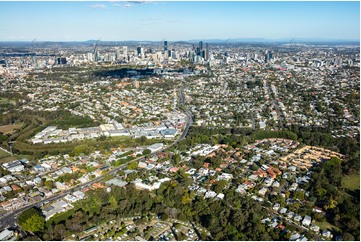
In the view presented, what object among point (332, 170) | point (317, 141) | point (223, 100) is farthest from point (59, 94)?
point (332, 170)

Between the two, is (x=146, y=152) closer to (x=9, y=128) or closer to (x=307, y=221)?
(x=307, y=221)

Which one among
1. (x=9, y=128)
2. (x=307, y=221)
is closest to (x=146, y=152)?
(x=307, y=221)

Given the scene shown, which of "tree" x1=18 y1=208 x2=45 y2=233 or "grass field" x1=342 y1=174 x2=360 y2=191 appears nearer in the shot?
"tree" x1=18 y1=208 x2=45 y2=233

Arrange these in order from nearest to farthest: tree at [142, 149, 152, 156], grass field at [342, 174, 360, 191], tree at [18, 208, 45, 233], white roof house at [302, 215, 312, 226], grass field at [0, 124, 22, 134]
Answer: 1. tree at [18, 208, 45, 233]
2. white roof house at [302, 215, 312, 226]
3. grass field at [342, 174, 360, 191]
4. tree at [142, 149, 152, 156]
5. grass field at [0, 124, 22, 134]

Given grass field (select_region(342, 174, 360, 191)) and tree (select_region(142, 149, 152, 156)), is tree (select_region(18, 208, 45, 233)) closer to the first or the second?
tree (select_region(142, 149, 152, 156))

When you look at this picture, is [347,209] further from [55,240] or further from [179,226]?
[55,240]

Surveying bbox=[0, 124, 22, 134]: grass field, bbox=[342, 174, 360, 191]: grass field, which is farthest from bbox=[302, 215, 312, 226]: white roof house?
bbox=[0, 124, 22, 134]: grass field
